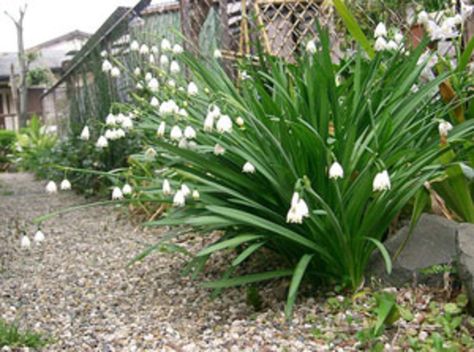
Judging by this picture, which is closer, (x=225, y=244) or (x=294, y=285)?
(x=294, y=285)

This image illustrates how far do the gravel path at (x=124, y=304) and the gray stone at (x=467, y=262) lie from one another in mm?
488

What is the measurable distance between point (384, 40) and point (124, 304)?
4.99 feet

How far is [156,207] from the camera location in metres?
4.36

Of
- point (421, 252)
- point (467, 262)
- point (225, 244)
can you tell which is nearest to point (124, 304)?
point (225, 244)

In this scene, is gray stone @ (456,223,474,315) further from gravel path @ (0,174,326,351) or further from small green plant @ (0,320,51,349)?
small green plant @ (0,320,51,349)

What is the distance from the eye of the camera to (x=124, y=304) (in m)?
2.67

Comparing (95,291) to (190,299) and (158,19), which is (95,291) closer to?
(190,299)

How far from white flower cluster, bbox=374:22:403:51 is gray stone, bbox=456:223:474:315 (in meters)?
0.80

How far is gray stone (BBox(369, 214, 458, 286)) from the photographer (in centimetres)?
229

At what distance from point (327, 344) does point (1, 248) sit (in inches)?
97.9

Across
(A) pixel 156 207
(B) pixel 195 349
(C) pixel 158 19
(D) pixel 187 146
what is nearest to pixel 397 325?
(B) pixel 195 349

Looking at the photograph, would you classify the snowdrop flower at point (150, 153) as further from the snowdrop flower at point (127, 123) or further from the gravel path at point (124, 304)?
the gravel path at point (124, 304)

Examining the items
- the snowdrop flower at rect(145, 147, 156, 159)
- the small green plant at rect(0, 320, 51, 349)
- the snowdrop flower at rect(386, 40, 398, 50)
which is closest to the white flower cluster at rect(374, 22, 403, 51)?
the snowdrop flower at rect(386, 40, 398, 50)

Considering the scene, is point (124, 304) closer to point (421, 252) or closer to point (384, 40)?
point (421, 252)
